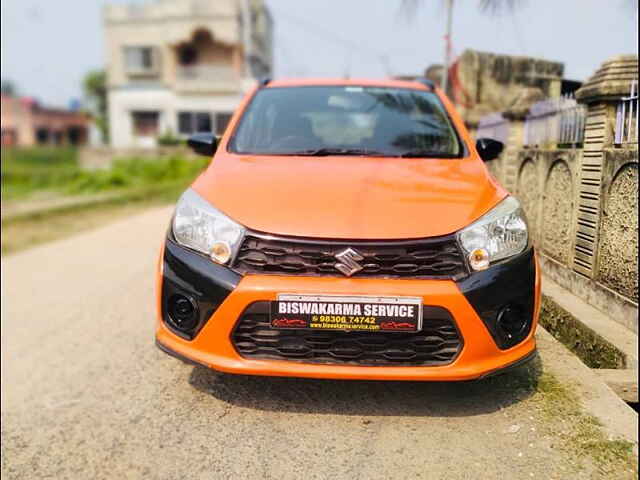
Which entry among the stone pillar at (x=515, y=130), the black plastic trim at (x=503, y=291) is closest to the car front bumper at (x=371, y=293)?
the black plastic trim at (x=503, y=291)

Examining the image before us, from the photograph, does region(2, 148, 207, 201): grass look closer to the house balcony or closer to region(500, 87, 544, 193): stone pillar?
the house balcony

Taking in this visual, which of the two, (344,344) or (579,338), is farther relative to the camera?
(579,338)

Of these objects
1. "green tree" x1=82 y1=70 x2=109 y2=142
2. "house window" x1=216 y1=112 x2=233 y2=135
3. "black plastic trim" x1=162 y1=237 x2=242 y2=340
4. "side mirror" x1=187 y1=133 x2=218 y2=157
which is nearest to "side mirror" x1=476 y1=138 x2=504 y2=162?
"side mirror" x1=187 y1=133 x2=218 y2=157

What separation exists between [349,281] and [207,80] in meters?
36.4

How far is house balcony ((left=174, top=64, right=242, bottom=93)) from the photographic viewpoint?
3688 cm

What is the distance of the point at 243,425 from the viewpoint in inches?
107

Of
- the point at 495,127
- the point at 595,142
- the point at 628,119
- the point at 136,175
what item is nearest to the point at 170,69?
the point at 136,175

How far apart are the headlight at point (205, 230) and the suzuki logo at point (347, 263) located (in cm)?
44

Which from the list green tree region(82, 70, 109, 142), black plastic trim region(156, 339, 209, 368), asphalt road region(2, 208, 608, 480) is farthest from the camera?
green tree region(82, 70, 109, 142)

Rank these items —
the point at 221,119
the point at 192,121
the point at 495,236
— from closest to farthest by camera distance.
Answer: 1. the point at 495,236
2. the point at 221,119
3. the point at 192,121

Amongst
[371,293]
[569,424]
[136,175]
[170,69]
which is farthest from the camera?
[170,69]

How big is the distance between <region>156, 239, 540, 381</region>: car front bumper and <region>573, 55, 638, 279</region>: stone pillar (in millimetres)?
1331

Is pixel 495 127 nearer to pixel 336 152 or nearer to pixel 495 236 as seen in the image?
pixel 336 152

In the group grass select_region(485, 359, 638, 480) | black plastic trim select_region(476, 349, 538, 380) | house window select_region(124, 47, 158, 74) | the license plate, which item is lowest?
grass select_region(485, 359, 638, 480)
